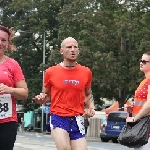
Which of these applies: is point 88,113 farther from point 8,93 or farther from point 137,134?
point 8,93

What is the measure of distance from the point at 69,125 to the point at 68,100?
1.03ft

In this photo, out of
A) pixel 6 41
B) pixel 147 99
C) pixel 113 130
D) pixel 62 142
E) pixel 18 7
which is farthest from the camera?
pixel 18 7

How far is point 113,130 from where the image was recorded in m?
28.2

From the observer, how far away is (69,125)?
6.70m

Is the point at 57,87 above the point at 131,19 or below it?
below

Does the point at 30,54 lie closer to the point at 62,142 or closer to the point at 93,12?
the point at 93,12

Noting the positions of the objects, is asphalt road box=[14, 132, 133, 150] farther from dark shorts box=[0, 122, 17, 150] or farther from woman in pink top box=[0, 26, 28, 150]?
dark shorts box=[0, 122, 17, 150]

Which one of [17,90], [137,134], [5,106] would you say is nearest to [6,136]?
[5,106]

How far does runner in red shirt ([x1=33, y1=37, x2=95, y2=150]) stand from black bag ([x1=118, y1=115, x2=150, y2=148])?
85 centimetres

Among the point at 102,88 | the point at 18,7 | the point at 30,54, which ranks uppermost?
the point at 18,7

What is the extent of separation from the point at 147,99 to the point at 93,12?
31.1 m

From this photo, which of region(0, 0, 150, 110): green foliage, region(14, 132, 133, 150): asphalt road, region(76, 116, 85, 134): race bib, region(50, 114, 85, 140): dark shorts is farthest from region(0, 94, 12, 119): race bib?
region(0, 0, 150, 110): green foliage

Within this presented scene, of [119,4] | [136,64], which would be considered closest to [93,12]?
[119,4]

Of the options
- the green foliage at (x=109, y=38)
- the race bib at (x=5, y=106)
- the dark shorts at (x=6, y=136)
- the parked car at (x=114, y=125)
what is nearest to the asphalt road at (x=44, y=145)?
the parked car at (x=114, y=125)
